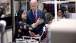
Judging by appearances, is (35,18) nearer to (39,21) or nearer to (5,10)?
(39,21)

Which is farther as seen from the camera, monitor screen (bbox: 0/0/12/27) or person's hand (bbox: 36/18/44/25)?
monitor screen (bbox: 0/0/12/27)

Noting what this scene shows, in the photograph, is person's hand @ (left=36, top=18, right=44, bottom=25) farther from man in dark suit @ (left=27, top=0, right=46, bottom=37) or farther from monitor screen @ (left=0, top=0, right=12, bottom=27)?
monitor screen @ (left=0, top=0, right=12, bottom=27)

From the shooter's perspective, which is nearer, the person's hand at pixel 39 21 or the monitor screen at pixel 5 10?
the person's hand at pixel 39 21

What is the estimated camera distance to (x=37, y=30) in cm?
286

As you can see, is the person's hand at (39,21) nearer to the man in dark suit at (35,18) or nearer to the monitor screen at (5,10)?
the man in dark suit at (35,18)

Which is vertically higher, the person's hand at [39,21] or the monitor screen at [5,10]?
the monitor screen at [5,10]

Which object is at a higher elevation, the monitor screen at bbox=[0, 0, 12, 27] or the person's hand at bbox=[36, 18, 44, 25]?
the monitor screen at bbox=[0, 0, 12, 27]

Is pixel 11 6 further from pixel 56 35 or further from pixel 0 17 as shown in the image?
pixel 56 35

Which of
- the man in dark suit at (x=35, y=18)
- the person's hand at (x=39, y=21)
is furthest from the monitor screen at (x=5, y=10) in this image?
the person's hand at (x=39, y=21)

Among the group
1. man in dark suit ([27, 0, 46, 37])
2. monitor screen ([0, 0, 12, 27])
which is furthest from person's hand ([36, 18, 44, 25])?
monitor screen ([0, 0, 12, 27])

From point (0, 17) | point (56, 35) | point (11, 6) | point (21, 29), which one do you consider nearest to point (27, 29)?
point (21, 29)

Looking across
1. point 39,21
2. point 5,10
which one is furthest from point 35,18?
point 5,10

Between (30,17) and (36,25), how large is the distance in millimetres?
206

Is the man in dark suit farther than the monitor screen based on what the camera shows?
No
